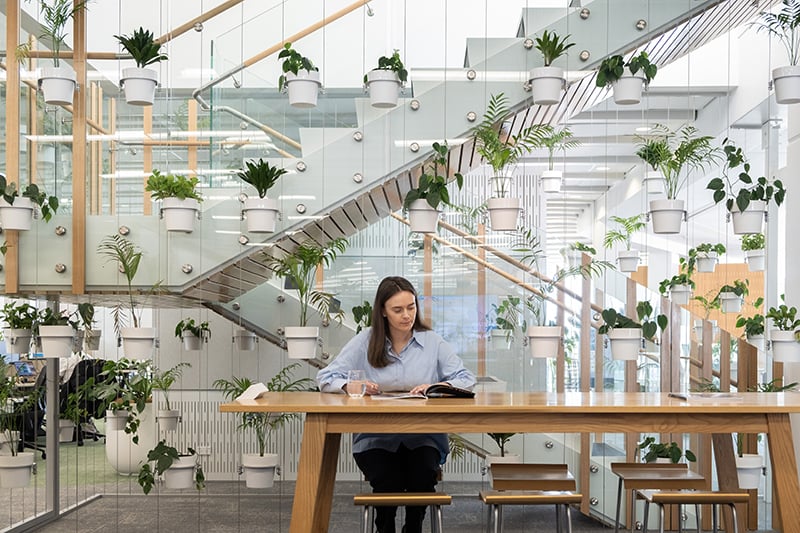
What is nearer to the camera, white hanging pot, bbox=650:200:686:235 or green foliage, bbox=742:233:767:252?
white hanging pot, bbox=650:200:686:235

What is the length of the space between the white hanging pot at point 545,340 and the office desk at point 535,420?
4.99ft

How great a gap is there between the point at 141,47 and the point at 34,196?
3.40 feet

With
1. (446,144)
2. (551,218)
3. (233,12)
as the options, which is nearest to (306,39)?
(233,12)

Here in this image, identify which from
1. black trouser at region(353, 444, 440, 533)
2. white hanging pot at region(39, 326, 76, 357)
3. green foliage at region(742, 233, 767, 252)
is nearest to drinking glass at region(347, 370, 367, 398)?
black trouser at region(353, 444, 440, 533)

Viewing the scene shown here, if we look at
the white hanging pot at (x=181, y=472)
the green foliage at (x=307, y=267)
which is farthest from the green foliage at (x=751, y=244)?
the white hanging pot at (x=181, y=472)

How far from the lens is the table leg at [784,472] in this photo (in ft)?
11.8

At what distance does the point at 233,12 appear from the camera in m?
5.47

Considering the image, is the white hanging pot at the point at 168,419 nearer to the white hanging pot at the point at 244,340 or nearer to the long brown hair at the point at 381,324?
the white hanging pot at the point at 244,340

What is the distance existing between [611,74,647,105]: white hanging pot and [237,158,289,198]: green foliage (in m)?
1.97

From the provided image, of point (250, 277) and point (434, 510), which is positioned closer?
point (434, 510)

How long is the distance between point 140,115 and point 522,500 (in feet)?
11.1

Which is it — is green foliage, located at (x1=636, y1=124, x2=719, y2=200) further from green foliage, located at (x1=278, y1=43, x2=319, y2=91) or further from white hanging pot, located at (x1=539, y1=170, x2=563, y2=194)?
green foliage, located at (x1=278, y1=43, x2=319, y2=91)

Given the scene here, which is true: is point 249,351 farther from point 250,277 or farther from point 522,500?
point 522,500

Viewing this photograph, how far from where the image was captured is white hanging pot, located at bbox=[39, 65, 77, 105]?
5.02 m
